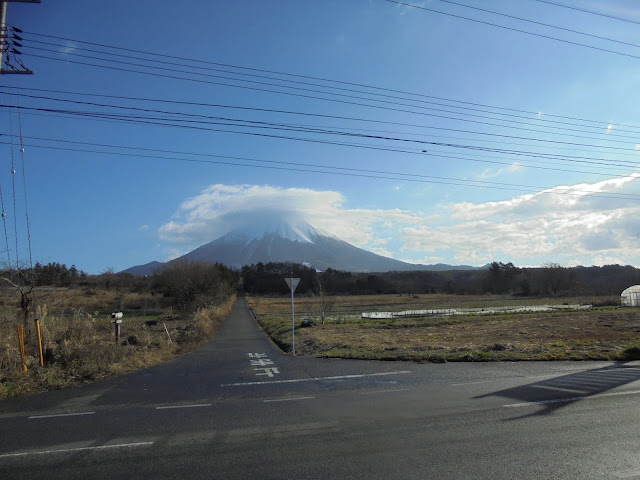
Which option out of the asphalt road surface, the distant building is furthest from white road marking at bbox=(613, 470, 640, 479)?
the distant building

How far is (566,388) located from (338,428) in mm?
5096

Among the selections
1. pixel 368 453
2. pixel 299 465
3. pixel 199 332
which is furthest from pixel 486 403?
pixel 199 332

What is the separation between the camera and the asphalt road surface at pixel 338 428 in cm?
→ 441

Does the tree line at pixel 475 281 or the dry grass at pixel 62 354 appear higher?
the dry grass at pixel 62 354

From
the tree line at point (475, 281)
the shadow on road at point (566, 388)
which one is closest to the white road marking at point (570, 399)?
the shadow on road at point (566, 388)

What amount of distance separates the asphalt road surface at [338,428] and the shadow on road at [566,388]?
0.10ft

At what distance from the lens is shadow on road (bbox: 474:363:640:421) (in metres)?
7.02

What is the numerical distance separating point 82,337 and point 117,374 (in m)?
3.02

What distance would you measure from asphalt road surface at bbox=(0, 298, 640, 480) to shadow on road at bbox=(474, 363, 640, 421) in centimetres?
3

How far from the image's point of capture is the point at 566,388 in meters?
8.18

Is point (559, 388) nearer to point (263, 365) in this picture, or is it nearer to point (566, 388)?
point (566, 388)

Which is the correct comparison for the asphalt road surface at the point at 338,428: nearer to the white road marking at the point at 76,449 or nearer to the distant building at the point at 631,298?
the white road marking at the point at 76,449

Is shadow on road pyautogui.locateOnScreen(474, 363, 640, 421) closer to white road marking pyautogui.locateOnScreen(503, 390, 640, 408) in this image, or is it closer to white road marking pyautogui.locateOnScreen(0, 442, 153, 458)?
white road marking pyautogui.locateOnScreen(503, 390, 640, 408)

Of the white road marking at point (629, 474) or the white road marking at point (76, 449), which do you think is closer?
the white road marking at point (629, 474)
